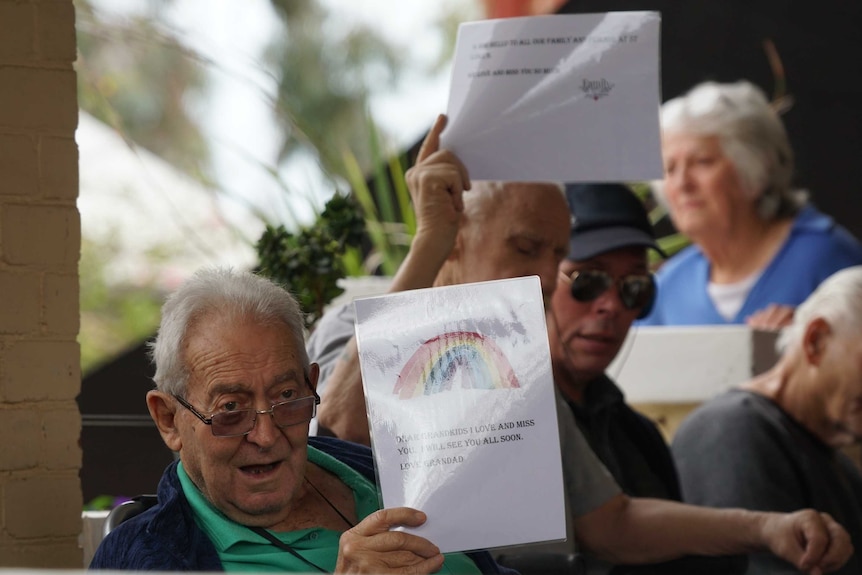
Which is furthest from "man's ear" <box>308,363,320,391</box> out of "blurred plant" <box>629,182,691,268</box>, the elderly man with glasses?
"blurred plant" <box>629,182,691,268</box>

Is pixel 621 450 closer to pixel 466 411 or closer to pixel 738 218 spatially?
pixel 466 411

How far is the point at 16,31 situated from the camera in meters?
2.55

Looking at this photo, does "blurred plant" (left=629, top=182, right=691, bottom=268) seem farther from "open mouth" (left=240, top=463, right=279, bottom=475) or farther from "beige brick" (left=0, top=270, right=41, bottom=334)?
"open mouth" (left=240, top=463, right=279, bottom=475)

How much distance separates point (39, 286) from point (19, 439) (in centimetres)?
30

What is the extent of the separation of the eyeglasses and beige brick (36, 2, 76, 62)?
839 mm

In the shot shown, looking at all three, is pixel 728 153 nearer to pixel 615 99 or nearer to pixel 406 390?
pixel 615 99

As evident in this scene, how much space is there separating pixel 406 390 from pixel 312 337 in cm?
117

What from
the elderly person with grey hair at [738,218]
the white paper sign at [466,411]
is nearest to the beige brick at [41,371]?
the white paper sign at [466,411]

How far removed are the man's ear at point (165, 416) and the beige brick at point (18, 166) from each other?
22.9 inches

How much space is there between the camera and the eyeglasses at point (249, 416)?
2123 mm

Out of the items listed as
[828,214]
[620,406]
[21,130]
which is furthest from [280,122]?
[21,130]

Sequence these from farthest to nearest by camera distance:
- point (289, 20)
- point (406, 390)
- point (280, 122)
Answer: point (289, 20)
point (280, 122)
point (406, 390)

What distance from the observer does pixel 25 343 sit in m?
2.54

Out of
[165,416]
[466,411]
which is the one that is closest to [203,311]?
[165,416]
